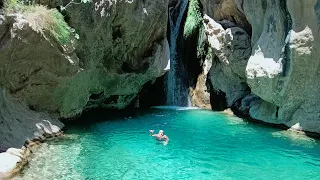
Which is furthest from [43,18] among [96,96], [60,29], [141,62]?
[141,62]

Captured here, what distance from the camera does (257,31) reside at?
1725cm

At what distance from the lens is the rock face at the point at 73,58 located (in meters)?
12.3

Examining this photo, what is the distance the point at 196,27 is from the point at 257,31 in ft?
19.9

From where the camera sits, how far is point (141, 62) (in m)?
19.9

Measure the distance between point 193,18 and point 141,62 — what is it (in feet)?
16.7

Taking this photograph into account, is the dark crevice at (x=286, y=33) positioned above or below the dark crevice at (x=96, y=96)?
above

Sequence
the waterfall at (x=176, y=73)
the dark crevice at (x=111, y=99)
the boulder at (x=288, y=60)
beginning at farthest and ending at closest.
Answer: the waterfall at (x=176, y=73) → the dark crevice at (x=111, y=99) → the boulder at (x=288, y=60)

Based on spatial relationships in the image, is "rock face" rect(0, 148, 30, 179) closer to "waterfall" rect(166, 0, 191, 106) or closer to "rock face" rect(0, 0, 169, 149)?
"rock face" rect(0, 0, 169, 149)

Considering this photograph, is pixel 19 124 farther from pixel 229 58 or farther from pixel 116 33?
pixel 229 58

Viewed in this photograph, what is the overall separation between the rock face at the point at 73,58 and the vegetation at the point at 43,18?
4 cm

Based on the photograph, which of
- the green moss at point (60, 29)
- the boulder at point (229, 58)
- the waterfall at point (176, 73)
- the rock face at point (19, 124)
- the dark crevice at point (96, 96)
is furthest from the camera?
the waterfall at point (176, 73)

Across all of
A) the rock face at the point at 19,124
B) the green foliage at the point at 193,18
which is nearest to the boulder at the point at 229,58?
the green foliage at the point at 193,18

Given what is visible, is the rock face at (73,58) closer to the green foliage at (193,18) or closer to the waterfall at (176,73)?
the green foliage at (193,18)

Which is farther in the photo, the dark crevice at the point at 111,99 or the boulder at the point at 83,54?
the dark crevice at the point at 111,99
